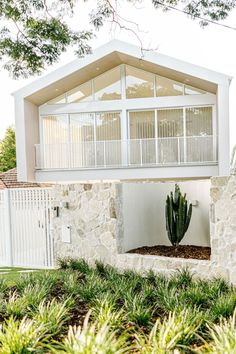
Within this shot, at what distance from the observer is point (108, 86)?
62.6 feet

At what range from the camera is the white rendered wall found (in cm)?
966

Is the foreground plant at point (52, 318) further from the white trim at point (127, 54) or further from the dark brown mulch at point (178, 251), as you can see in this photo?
the white trim at point (127, 54)

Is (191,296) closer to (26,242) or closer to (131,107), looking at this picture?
(26,242)

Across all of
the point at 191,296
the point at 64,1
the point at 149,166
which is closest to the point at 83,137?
the point at 149,166

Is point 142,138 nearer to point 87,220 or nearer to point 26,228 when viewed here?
point 26,228

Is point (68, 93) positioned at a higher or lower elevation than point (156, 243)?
higher

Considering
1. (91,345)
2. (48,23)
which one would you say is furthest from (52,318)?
(48,23)

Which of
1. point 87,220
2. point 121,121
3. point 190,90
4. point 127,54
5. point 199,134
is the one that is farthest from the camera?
point 121,121

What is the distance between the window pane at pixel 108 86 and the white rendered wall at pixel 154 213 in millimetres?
9506

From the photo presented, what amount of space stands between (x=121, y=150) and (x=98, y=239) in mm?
8942

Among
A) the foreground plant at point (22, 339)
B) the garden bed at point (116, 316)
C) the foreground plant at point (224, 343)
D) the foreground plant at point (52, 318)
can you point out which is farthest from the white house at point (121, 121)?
the foreground plant at point (22, 339)

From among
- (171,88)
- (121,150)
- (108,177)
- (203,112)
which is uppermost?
(171,88)

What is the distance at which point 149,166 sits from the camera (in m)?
17.6

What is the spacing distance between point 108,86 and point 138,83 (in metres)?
1.38
